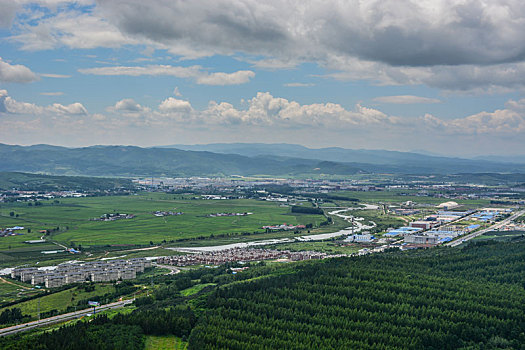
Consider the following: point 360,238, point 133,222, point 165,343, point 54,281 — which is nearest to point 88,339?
point 165,343

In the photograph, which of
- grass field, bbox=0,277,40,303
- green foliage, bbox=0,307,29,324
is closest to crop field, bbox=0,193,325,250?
grass field, bbox=0,277,40,303

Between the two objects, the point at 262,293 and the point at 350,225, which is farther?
the point at 350,225

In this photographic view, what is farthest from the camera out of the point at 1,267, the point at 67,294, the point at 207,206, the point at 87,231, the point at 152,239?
the point at 207,206

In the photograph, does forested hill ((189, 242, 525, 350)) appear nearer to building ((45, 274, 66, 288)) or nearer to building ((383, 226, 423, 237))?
building ((45, 274, 66, 288))

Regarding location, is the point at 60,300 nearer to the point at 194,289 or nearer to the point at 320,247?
the point at 194,289

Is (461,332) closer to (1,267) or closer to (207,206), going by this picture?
Answer: (1,267)

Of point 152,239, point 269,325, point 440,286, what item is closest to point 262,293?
point 269,325
